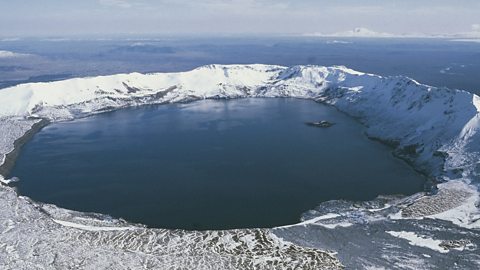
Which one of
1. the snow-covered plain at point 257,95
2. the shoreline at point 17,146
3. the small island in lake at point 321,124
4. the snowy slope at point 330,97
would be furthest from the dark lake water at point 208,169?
the snowy slope at point 330,97

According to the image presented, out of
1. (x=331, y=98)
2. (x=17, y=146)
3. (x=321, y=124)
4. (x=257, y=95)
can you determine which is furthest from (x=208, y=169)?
(x=257, y=95)

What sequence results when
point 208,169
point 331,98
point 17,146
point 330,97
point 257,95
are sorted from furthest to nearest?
point 257,95, point 330,97, point 331,98, point 17,146, point 208,169

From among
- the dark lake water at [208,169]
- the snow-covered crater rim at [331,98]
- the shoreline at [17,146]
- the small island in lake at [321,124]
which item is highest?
the snow-covered crater rim at [331,98]

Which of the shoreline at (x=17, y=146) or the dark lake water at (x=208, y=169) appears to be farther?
the shoreline at (x=17, y=146)

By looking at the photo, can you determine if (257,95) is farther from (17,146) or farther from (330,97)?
(17,146)

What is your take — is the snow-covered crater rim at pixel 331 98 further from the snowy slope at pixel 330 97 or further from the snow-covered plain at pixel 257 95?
the snow-covered plain at pixel 257 95

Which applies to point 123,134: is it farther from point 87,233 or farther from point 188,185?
point 87,233
